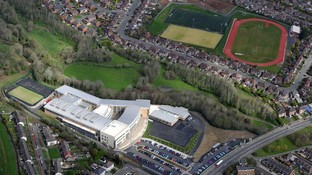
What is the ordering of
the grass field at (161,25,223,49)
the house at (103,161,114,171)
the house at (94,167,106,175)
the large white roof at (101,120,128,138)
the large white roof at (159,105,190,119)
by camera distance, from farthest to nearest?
1. the grass field at (161,25,223,49)
2. the large white roof at (159,105,190,119)
3. the large white roof at (101,120,128,138)
4. the house at (103,161,114,171)
5. the house at (94,167,106,175)

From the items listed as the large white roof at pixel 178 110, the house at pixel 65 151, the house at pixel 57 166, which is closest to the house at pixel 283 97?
the large white roof at pixel 178 110

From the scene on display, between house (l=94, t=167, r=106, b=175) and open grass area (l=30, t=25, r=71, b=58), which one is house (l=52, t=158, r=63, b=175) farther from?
open grass area (l=30, t=25, r=71, b=58)

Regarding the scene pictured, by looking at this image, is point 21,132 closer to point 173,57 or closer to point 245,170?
point 245,170

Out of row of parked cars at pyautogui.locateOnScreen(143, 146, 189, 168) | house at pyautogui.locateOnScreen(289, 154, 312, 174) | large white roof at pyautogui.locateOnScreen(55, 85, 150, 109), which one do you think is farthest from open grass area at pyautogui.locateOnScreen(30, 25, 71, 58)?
house at pyautogui.locateOnScreen(289, 154, 312, 174)

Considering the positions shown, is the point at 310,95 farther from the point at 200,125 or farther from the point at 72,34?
the point at 72,34

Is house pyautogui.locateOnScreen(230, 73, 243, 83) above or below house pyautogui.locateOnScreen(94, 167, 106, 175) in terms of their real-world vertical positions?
above

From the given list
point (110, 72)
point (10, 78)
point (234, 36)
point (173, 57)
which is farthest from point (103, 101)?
point (234, 36)

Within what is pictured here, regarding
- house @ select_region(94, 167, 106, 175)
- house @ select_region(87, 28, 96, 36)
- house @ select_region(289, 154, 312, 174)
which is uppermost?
house @ select_region(87, 28, 96, 36)
